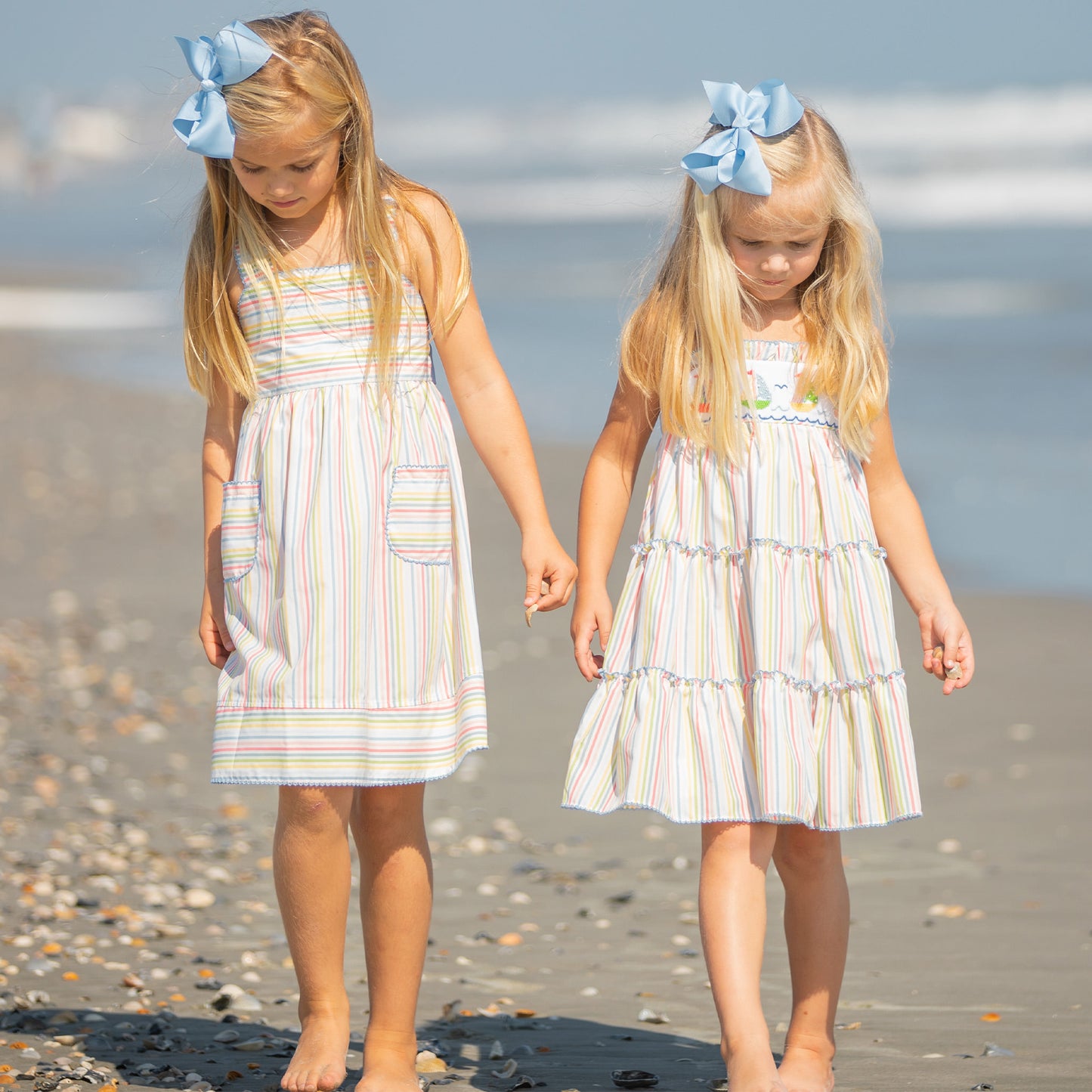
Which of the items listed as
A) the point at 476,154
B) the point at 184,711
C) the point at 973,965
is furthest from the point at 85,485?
the point at 476,154

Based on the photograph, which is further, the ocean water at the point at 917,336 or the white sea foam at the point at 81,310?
the white sea foam at the point at 81,310

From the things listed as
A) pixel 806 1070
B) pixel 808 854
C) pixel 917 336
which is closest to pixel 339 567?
pixel 808 854

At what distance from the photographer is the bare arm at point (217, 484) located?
307cm

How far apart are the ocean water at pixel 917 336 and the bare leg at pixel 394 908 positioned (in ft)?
3.41

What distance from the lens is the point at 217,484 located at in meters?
3.09

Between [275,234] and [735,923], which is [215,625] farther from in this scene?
[735,923]

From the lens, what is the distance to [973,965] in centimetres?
370

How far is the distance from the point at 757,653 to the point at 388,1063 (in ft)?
3.19

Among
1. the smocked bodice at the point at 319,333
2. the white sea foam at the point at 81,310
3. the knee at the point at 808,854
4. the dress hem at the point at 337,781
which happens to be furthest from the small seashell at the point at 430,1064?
the white sea foam at the point at 81,310

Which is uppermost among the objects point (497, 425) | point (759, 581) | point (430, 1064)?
point (497, 425)

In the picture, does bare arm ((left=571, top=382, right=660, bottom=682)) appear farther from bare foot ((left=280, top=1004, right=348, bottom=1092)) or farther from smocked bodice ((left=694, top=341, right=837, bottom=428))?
bare foot ((left=280, top=1004, right=348, bottom=1092))

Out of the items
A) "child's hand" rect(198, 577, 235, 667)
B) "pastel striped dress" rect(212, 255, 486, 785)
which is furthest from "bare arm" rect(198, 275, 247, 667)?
"pastel striped dress" rect(212, 255, 486, 785)

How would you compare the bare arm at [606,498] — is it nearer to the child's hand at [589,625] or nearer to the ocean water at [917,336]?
the child's hand at [589,625]

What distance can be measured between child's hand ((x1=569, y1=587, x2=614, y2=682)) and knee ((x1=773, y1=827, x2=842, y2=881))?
0.46m
